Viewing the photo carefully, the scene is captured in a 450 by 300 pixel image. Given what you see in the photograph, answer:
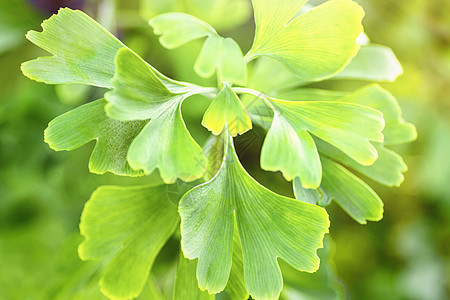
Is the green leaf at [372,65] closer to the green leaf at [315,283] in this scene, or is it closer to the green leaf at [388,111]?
the green leaf at [388,111]

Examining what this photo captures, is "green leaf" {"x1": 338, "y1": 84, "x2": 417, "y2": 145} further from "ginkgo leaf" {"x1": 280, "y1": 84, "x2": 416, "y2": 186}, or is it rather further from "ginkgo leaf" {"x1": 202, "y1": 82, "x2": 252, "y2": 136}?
"ginkgo leaf" {"x1": 202, "y1": 82, "x2": 252, "y2": 136}

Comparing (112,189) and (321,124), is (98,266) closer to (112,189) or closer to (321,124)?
(112,189)

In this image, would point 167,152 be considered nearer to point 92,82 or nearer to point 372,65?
point 92,82

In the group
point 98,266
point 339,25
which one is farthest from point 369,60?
point 98,266

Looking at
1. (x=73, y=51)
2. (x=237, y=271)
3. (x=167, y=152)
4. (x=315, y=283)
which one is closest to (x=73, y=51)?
(x=73, y=51)

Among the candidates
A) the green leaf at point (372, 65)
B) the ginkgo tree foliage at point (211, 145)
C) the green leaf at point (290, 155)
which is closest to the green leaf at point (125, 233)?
the ginkgo tree foliage at point (211, 145)

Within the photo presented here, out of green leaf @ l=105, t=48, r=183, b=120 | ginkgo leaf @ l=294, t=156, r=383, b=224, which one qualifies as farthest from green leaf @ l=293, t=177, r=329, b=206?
green leaf @ l=105, t=48, r=183, b=120
